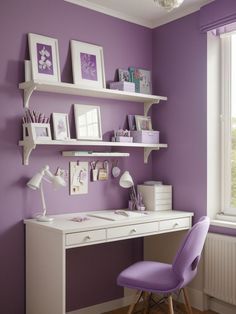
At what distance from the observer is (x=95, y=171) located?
10.4 feet

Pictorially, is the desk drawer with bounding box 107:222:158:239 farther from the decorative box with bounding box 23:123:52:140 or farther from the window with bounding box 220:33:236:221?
the decorative box with bounding box 23:123:52:140

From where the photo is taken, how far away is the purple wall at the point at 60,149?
8.86 feet

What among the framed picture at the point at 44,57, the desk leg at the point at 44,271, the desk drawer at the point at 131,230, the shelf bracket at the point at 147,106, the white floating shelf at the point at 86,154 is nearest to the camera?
the desk leg at the point at 44,271

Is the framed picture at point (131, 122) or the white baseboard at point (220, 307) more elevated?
A: the framed picture at point (131, 122)

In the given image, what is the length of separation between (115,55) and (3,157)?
1.34 metres

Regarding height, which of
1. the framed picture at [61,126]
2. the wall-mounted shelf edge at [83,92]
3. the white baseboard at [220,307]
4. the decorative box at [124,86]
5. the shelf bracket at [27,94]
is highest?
the decorative box at [124,86]

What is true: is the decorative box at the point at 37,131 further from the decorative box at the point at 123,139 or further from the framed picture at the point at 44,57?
the decorative box at the point at 123,139

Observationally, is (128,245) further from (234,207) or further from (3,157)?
(3,157)

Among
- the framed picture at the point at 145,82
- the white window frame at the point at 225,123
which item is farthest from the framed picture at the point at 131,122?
the white window frame at the point at 225,123

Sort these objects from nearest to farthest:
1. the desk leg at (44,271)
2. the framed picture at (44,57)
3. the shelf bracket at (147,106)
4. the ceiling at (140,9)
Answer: the desk leg at (44,271), the framed picture at (44,57), the ceiling at (140,9), the shelf bracket at (147,106)

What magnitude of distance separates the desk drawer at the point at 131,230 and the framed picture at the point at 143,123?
3.05 ft

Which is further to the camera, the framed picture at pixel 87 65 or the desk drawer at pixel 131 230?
the framed picture at pixel 87 65

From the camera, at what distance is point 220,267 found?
9.83 ft

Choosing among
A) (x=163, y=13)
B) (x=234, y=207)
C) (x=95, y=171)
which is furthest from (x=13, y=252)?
(x=163, y=13)
